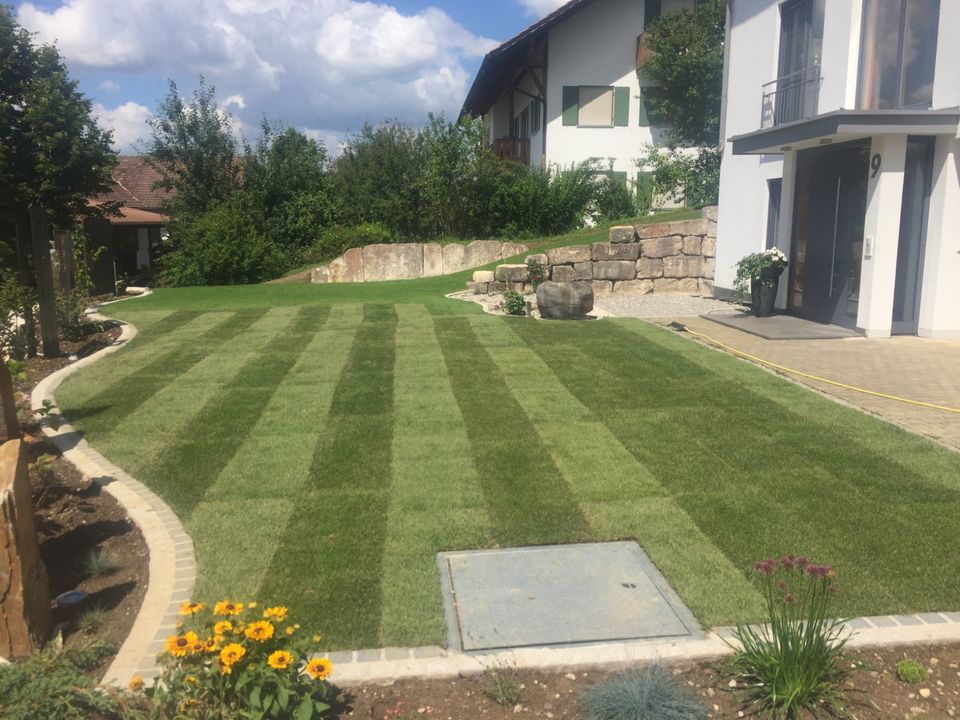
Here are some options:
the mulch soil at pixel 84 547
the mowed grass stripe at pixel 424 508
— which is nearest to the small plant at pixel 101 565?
the mulch soil at pixel 84 547

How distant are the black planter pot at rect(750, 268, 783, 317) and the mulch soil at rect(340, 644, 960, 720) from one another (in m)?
11.6

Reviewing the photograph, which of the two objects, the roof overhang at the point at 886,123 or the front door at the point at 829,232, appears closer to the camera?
the roof overhang at the point at 886,123

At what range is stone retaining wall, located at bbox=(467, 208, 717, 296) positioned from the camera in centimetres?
1864

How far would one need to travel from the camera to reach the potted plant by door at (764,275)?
14.8 m

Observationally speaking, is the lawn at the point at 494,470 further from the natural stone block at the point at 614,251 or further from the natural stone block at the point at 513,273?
the natural stone block at the point at 614,251

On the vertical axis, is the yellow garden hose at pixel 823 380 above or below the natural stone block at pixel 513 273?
below

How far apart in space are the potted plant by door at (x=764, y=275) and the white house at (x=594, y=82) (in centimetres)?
1503

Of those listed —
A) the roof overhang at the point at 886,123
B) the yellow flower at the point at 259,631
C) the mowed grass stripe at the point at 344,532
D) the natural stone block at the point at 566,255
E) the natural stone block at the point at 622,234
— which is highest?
the roof overhang at the point at 886,123

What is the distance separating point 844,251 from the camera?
13.8m

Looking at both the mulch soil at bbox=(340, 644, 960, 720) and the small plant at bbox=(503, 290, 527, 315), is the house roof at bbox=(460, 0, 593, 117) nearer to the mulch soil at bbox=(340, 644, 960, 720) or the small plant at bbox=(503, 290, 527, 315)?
the small plant at bbox=(503, 290, 527, 315)

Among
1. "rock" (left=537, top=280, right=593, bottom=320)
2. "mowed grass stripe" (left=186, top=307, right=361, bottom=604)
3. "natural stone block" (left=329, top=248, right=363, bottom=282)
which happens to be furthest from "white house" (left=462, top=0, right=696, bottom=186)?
"mowed grass stripe" (left=186, top=307, right=361, bottom=604)

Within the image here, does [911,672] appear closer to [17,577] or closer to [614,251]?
[17,577]

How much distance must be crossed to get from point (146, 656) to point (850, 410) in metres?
7.00

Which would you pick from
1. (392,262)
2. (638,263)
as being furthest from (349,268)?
(638,263)
